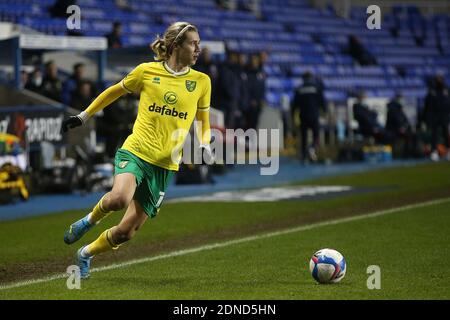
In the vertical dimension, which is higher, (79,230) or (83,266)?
(79,230)

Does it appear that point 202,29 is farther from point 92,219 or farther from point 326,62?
point 92,219

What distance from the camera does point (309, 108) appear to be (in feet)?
78.3

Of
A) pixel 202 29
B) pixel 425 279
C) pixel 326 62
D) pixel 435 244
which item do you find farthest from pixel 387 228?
pixel 326 62

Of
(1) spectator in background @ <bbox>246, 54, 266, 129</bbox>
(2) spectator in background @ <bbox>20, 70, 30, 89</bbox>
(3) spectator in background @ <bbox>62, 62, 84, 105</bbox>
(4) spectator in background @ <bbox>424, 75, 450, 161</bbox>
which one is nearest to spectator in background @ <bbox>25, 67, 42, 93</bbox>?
(2) spectator in background @ <bbox>20, 70, 30, 89</bbox>

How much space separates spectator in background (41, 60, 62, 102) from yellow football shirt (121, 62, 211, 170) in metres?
10.0

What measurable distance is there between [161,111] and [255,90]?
15.9 m

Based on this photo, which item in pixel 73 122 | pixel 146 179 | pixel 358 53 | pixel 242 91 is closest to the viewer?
pixel 146 179

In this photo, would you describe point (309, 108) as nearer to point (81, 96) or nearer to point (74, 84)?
point (74, 84)

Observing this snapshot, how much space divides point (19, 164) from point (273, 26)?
20096mm

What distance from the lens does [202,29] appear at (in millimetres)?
29438

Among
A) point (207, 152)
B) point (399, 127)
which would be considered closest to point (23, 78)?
point (207, 152)

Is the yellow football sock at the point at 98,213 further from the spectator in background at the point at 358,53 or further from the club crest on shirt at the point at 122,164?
the spectator in background at the point at 358,53

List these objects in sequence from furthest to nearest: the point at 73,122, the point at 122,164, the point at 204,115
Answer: the point at 204,115 → the point at 73,122 → the point at 122,164

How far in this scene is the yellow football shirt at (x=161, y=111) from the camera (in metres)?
8.05
